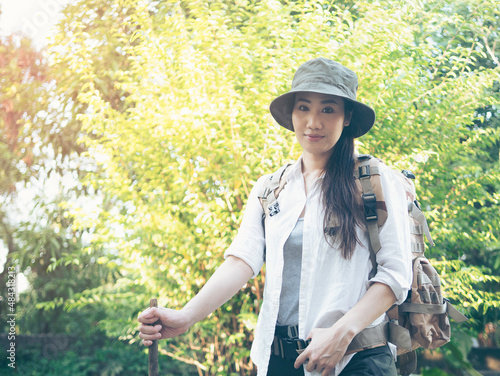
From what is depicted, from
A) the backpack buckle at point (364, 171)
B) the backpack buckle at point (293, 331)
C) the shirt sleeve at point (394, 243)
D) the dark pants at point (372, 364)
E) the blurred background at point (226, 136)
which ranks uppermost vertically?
the backpack buckle at point (364, 171)

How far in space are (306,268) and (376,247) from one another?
196 mm

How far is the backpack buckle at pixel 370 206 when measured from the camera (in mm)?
1312

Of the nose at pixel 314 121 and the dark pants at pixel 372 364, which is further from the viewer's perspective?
the nose at pixel 314 121

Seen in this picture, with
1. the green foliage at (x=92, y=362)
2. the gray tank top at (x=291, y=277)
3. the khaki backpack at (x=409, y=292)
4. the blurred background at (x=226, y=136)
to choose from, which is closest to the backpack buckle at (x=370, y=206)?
the khaki backpack at (x=409, y=292)

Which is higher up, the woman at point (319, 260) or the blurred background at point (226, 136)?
the woman at point (319, 260)

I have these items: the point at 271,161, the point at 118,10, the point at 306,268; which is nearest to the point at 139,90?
the point at 271,161

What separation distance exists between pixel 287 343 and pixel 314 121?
0.63 m

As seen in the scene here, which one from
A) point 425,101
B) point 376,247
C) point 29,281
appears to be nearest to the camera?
point 376,247

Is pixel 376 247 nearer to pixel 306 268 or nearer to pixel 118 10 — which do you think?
pixel 306 268

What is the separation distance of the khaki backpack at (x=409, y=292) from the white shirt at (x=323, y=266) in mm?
24

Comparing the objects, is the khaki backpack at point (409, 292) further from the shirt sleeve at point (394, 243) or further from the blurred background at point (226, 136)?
the blurred background at point (226, 136)

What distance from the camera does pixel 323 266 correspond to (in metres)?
1.33

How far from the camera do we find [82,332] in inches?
223

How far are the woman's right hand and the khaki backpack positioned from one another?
1.32 ft
